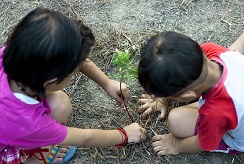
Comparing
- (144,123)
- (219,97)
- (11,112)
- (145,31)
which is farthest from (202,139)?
(145,31)

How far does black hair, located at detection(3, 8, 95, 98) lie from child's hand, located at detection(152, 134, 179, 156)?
69 cm

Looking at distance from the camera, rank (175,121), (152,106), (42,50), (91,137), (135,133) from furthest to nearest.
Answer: (152,106) < (135,133) < (175,121) < (91,137) < (42,50)

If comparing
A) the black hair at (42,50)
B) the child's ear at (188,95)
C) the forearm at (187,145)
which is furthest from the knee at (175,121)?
the black hair at (42,50)

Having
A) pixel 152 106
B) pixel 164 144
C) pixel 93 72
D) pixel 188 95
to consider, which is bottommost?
pixel 164 144

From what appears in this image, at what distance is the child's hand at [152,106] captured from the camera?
2066 millimetres

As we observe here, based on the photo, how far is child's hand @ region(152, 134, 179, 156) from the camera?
1.97 meters

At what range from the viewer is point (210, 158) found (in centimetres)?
197

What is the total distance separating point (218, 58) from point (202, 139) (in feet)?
1.08

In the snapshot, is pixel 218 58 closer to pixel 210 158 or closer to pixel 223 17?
pixel 210 158

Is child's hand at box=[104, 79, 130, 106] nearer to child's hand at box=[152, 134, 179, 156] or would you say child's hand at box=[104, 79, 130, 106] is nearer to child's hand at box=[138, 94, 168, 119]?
child's hand at box=[138, 94, 168, 119]

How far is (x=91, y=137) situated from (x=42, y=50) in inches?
21.1

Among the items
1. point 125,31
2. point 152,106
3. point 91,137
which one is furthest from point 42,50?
point 125,31

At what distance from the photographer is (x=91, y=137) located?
177 cm

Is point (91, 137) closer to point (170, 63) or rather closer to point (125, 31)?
point (170, 63)
